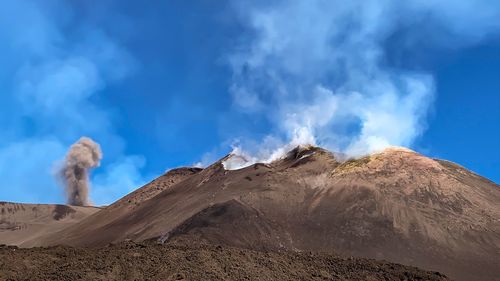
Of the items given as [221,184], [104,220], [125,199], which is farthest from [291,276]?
[125,199]

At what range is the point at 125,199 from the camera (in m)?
78.8

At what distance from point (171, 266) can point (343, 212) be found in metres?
26.5

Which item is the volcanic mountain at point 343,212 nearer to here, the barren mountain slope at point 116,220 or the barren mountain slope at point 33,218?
the barren mountain slope at point 116,220

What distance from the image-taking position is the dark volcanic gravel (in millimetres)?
22953

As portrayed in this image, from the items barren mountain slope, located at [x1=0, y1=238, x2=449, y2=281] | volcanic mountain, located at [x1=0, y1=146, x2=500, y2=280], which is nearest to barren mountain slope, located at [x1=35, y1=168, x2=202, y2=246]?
volcanic mountain, located at [x1=0, y1=146, x2=500, y2=280]

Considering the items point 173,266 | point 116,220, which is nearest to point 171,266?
point 173,266

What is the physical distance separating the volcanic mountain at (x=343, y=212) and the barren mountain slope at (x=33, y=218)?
43289 mm

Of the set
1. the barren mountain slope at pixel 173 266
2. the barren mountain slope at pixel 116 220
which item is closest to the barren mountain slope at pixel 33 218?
the barren mountain slope at pixel 116 220

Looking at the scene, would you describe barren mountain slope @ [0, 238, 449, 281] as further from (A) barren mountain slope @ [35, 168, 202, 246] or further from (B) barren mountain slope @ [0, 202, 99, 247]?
(B) barren mountain slope @ [0, 202, 99, 247]

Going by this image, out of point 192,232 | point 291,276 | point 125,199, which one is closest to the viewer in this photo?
point 291,276

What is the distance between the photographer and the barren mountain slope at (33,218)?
102500mm

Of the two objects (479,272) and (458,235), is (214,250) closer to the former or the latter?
(479,272)

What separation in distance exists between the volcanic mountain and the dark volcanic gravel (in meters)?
12.5

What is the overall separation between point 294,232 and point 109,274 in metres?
23.6
